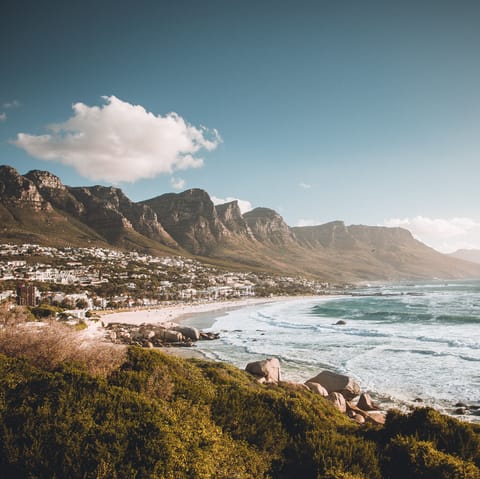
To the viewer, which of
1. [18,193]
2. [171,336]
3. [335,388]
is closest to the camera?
[335,388]

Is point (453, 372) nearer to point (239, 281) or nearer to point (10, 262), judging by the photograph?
point (10, 262)

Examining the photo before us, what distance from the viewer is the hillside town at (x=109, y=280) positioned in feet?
228

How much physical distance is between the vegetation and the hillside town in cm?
4148

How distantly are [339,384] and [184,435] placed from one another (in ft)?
49.9

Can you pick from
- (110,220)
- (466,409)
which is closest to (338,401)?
(466,409)

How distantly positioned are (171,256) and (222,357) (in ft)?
450

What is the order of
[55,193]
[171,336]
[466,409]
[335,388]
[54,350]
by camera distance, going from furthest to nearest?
1. [55,193]
2. [171,336]
3. [335,388]
4. [466,409]
5. [54,350]

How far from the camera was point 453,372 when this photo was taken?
23.8 m

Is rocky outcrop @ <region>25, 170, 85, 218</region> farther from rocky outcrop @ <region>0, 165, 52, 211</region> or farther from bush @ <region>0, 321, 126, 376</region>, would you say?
bush @ <region>0, 321, 126, 376</region>

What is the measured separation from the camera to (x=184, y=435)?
671cm

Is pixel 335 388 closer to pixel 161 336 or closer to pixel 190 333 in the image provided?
pixel 161 336

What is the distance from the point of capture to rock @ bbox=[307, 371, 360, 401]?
751 inches

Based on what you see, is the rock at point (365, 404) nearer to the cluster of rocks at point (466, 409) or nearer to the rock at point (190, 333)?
the cluster of rocks at point (466, 409)

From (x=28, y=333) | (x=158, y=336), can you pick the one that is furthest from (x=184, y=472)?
(x=158, y=336)
